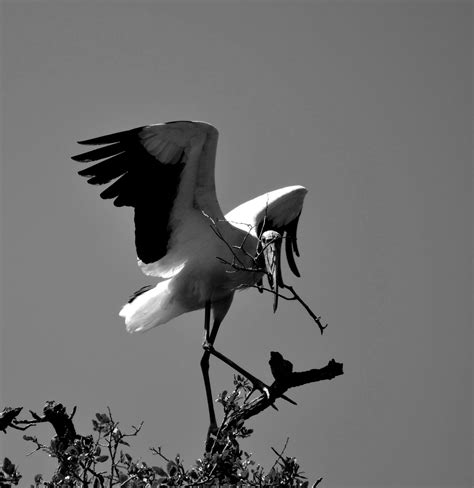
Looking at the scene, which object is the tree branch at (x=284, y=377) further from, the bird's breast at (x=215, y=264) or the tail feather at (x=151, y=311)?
the tail feather at (x=151, y=311)

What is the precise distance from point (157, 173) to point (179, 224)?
1.60 feet

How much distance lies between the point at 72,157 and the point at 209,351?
1996mm

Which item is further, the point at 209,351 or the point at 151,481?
the point at 209,351

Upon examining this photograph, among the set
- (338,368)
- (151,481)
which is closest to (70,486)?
(151,481)

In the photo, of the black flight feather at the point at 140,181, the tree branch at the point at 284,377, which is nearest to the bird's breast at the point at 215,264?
the black flight feather at the point at 140,181

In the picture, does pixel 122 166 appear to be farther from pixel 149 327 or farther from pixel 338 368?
pixel 338 368

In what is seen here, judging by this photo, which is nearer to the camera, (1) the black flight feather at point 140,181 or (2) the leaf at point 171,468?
(2) the leaf at point 171,468

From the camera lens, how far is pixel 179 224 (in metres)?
8.96

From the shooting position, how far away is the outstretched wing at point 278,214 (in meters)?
9.22

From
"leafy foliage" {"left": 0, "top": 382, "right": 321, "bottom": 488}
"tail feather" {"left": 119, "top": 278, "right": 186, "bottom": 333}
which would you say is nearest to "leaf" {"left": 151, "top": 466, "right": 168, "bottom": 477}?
"leafy foliage" {"left": 0, "top": 382, "right": 321, "bottom": 488}

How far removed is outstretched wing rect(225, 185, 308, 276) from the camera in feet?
30.2

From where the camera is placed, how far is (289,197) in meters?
9.82

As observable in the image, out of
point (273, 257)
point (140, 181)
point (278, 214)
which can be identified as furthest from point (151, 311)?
point (278, 214)

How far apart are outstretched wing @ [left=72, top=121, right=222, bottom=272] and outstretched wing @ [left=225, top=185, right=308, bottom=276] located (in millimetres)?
375
